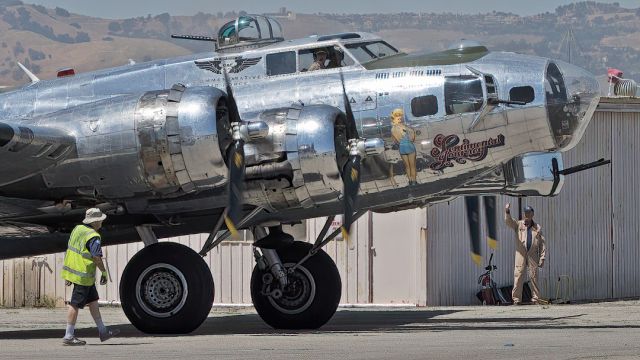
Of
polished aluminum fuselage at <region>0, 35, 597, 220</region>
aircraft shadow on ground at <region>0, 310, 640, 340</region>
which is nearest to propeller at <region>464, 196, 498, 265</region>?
aircraft shadow on ground at <region>0, 310, 640, 340</region>

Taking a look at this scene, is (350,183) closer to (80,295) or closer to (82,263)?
(82,263)

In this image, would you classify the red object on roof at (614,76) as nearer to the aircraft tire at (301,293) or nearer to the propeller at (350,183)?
the aircraft tire at (301,293)

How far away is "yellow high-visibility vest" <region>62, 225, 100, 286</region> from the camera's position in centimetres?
1820

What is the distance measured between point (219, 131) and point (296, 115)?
3.59 feet

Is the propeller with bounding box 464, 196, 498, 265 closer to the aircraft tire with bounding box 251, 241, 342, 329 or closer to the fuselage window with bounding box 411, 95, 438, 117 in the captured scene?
A: the aircraft tire with bounding box 251, 241, 342, 329

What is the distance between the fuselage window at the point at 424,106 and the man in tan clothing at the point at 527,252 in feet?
30.0

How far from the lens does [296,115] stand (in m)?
19.7

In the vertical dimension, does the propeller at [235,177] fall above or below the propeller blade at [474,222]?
above

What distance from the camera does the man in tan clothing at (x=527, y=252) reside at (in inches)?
1140

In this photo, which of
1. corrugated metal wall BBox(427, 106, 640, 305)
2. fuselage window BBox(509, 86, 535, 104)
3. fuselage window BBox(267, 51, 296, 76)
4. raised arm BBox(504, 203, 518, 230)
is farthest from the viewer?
corrugated metal wall BBox(427, 106, 640, 305)

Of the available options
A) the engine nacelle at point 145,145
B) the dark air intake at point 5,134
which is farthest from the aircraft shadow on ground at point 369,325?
the dark air intake at point 5,134

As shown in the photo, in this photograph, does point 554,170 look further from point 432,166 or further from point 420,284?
point 420,284

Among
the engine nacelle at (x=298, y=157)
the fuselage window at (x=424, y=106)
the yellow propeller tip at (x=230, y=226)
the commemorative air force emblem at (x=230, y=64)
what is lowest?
the yellow propeller tip at (x=230, y=226)

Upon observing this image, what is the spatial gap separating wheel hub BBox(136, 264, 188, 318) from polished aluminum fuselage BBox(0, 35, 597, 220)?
3.18 ft
